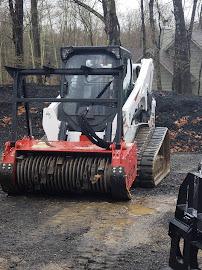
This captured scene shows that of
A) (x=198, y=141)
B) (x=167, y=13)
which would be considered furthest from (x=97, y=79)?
(x=167, y=13)

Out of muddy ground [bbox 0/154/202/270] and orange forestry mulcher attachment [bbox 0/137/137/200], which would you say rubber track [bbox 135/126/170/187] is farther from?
orange forestry mulcher attachment [bbox 0/137/137/200]

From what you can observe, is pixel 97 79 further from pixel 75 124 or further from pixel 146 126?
pixel 146 126

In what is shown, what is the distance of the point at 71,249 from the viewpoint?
513cm

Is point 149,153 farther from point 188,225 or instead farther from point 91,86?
point 188,225

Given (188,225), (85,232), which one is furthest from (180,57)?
(188,225)

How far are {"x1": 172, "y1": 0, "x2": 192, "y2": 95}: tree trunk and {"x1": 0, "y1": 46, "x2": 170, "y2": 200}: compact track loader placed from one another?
1428cm

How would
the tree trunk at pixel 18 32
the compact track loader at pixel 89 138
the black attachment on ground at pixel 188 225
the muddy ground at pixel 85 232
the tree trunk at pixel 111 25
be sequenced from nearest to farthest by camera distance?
the black attachment on ground at pixel 188 225, the muddy ground at pixel 85 232, the compact track loader at pixel 89 138, the tree trunk at pixel 111 25, the tree trunk at pixel 18 32

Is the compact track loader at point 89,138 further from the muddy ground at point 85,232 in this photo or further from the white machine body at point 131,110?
the muddy ground at point 85,232

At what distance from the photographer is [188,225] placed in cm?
353

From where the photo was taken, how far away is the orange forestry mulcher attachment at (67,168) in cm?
704

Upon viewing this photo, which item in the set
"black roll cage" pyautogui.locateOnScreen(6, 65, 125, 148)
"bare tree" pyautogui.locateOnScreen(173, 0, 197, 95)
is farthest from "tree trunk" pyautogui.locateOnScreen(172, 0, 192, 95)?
"black roll cage" pyautogui.locateOnScreen(6, 65, 125, 148)

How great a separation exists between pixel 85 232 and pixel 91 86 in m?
3.33

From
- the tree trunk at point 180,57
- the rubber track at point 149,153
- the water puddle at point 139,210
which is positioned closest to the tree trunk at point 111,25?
the tree trunk at point 180,57

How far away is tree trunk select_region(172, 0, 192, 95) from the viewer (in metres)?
23.3
